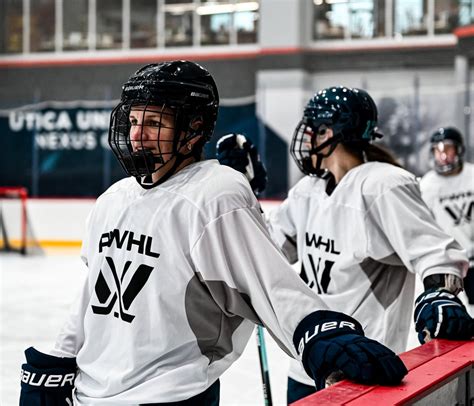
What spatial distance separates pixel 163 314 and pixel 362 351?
14.0 inches

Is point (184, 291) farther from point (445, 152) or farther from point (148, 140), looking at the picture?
point (445, 152)

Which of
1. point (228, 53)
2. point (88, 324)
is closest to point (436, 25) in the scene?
point (228, 53)

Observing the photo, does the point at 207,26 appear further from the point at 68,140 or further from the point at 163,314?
the point at 163,314

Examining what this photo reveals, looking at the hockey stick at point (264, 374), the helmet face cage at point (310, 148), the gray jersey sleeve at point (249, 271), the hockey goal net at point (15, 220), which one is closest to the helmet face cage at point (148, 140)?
the gray jersey sleeve at point (249, 271)

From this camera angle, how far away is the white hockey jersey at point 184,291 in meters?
1.38

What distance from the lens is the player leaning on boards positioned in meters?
2.01

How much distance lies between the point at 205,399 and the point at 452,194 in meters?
4.52

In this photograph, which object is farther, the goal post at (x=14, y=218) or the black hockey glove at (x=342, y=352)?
the goal post at (x=14, y=218)

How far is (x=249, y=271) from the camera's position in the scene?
1.38 m

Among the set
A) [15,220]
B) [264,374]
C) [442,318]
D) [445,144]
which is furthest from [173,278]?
[15,220]

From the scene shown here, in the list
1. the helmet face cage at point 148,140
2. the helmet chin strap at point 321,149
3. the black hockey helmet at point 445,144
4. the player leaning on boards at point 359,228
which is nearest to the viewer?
the helmet face cage at point 148,140

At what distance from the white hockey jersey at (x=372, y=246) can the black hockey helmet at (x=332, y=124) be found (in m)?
0.09

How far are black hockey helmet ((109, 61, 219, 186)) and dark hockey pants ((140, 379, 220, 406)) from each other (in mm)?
366

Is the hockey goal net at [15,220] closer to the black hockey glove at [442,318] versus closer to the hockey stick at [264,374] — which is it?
the hockey stick at [264,374]
